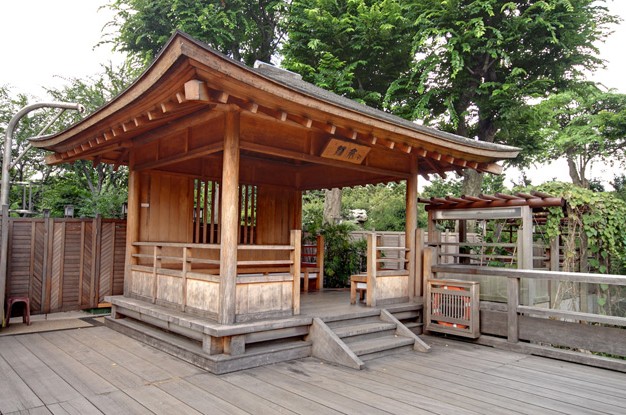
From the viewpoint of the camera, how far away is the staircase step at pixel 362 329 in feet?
15.2

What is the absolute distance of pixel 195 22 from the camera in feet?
42.6

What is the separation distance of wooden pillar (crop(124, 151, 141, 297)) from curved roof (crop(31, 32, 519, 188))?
17.4 inches

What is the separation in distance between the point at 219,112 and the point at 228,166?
56 cm

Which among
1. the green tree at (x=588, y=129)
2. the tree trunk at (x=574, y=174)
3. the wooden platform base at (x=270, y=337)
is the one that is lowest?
the wooden platform base at (x=270, y=337)

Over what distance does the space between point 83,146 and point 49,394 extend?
11.5ft

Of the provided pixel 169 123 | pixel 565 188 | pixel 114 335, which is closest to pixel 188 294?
pixel 114 335

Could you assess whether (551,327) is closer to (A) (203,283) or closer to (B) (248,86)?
(A) (203,283)

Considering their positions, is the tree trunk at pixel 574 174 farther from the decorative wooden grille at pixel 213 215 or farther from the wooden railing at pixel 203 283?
the wooden railing at pixel 203 283

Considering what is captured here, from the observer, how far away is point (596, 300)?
6.37m

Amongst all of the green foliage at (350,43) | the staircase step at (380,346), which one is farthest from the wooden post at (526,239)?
the green foliage at (350,43)

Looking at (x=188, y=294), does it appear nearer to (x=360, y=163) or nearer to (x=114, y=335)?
(x=114, y=335)

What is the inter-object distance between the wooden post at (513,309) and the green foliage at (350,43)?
860cm

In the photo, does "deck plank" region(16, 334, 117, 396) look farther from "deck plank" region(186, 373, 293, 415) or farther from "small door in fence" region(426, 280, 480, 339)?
"small door in fence" region(426, 280, 480, 339)

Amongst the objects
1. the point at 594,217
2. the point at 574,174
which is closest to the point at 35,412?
the point at 594,217
